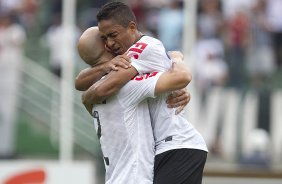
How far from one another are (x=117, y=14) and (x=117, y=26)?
0.08 meters

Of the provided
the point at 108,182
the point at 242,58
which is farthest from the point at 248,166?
the point at 108,182

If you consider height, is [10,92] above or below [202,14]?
below

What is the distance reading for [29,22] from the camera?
16.6m

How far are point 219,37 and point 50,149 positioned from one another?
123 inches

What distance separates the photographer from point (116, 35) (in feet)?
22.8

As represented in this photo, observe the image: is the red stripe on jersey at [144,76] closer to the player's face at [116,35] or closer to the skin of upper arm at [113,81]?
the skin of upper arm at [113,81]

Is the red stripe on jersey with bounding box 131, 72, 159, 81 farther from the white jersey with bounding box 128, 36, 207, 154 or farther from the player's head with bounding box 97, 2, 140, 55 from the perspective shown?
the player's head with bounding box 97, 2, 140, 55

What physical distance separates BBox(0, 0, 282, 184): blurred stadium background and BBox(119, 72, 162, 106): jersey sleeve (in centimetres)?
729

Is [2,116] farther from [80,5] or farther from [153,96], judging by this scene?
[153,96]

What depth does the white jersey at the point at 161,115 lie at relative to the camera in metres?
6.94

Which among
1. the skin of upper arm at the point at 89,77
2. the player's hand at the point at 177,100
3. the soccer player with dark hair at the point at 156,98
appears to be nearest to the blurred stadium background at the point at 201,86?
the skin of upper arm at the point at 89,77

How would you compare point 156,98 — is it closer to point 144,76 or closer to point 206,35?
point 144,76

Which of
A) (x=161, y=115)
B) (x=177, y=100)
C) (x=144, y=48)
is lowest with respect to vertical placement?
(x=161, y=115)

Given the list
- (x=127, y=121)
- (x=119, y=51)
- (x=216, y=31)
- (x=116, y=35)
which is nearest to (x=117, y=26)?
(x=116, y=35)
